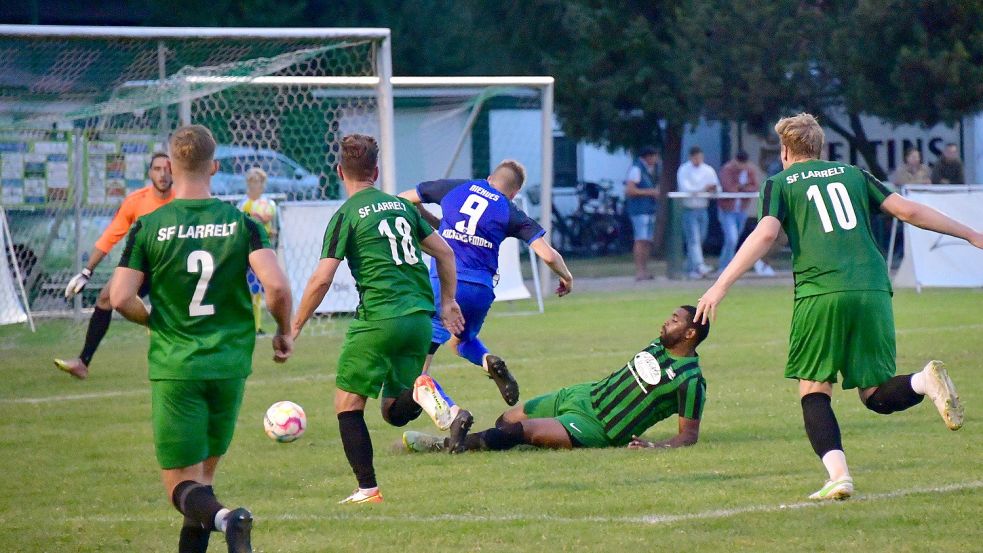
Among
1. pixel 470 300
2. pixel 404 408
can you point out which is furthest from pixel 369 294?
pixel 470 300

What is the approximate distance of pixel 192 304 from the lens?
5691mm

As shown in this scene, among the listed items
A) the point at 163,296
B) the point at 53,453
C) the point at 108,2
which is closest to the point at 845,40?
the point at 108,2

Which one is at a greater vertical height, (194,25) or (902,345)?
(194,25)

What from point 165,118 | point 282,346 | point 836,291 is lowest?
point 282,346

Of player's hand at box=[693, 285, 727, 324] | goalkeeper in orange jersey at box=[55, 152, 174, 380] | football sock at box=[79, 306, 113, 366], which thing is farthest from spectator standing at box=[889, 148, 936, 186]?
player's hand at box=[693, 285, 727, 324]

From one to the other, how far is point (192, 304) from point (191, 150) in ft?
2.00

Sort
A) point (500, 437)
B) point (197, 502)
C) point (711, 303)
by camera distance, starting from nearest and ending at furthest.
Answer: point (197, 502)
point (711, 303)
point (500, 437)

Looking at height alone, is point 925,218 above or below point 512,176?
below

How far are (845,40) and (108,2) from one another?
16424 millimetres

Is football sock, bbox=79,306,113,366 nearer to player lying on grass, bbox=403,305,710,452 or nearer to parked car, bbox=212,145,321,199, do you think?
player lying on grass, bbox=403,305,710,452

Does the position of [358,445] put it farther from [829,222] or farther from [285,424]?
[829,222]

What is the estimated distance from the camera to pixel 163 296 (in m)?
5.72

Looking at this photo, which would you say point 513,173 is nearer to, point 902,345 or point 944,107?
point 902,345

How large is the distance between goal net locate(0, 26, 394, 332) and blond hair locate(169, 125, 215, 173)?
8756mm
